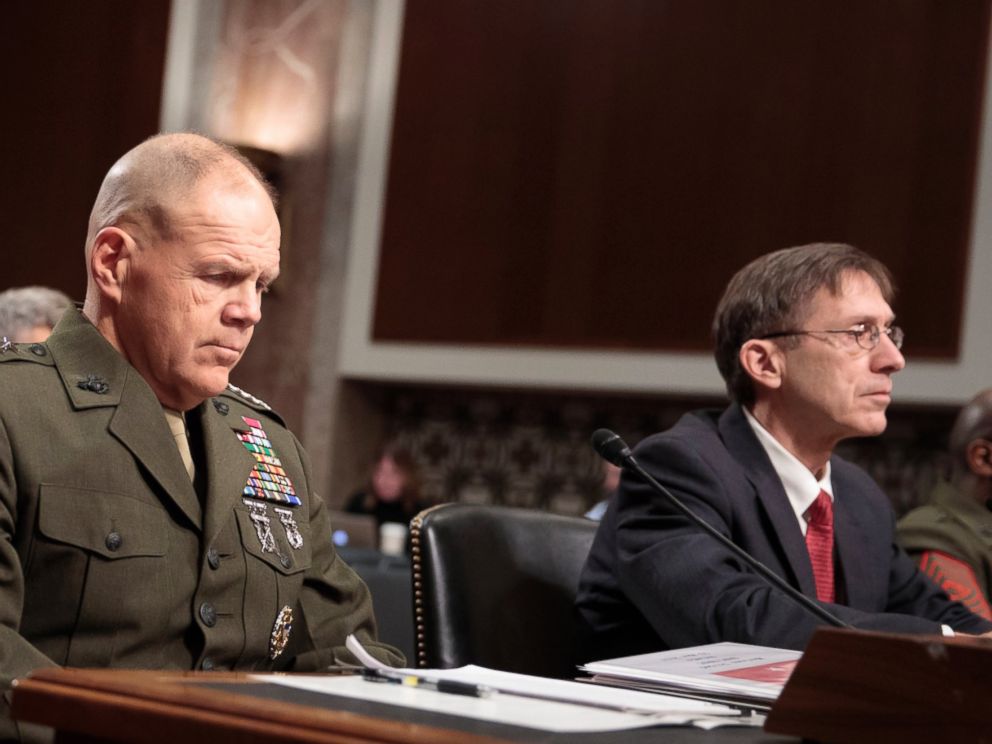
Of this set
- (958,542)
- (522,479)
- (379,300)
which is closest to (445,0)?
(379,300)

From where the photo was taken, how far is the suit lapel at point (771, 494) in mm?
2348

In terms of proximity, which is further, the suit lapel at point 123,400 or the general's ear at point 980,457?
the general's ear at point 980,457

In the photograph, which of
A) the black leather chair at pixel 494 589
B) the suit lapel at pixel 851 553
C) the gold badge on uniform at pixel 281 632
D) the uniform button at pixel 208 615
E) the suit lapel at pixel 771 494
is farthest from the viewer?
the suit lapel at pixel 851 553

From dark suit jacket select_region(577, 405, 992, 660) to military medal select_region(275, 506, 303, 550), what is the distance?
0.54 meters

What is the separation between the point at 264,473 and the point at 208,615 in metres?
0.29

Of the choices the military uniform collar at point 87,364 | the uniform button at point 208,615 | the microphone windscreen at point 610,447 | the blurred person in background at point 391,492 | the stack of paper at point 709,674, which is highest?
the military uniform collar at point 87,364

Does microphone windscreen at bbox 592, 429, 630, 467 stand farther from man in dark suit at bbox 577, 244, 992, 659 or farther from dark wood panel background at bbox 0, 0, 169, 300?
dark wood panel background at bbox 0, 0, 169, 300

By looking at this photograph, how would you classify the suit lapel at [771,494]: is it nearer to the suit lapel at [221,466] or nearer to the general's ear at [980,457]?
the general's ear at [980,457]

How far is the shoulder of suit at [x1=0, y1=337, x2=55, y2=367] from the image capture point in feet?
5.82

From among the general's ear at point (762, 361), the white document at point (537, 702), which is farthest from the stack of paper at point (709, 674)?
the general's ear at point (762, 361)

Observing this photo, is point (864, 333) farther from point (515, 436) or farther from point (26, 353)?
point (515, 436)

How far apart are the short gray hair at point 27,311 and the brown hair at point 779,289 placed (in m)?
1.74

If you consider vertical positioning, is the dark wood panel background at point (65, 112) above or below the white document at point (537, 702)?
above

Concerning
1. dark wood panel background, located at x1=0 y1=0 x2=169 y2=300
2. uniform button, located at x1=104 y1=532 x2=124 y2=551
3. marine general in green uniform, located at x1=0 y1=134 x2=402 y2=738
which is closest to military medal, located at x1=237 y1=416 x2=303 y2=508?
marine general in green uniform, located at x1=0 y1=134 x2=402 y2=738
